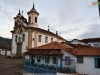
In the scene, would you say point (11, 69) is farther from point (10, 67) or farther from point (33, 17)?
point (33, 17)

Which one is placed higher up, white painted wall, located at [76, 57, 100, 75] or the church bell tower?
the church bell tower

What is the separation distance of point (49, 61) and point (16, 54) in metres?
17.3

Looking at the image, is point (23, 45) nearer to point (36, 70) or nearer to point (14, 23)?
point (14, 23)

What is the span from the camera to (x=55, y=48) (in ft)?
64.4

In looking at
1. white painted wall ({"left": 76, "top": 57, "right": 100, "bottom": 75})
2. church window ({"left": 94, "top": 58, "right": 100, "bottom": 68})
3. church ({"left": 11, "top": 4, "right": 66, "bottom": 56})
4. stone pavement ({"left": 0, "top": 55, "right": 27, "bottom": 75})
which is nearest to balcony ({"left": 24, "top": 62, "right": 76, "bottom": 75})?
white painted wall ({"left": 76, "top": 57, "right": 100, "bottom": 75})

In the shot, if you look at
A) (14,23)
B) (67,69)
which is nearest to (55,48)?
(67,69)

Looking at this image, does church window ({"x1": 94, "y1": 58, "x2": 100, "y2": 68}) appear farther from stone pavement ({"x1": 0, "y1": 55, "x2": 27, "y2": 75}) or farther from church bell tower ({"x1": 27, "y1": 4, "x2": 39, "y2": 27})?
church bell tower ({"x1": 27, "y1": 4, "x2": 39, "y2": 27})

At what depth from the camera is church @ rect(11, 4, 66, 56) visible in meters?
33.0

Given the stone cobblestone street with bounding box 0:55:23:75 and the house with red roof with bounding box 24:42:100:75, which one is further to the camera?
the stone cobblestone street with bounding box 0:55:23:75

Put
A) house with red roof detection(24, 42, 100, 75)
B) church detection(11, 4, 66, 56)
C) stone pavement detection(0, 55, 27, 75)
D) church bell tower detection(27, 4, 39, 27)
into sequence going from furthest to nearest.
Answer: church bell tower detection(27, 4, 39, 27)
church detection(11, 4, 66, 56)
stone pavement detection(0, 55, 27, 75)
house with red roof detection(24, 42, 100, 75)

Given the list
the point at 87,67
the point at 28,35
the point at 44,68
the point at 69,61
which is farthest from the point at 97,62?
the point at 28,35

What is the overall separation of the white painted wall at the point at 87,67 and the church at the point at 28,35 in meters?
16.9

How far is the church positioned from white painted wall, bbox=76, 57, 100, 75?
55.6 ft

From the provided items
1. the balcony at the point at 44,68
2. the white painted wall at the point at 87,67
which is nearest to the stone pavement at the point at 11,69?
the balcony at the point at 44,68
